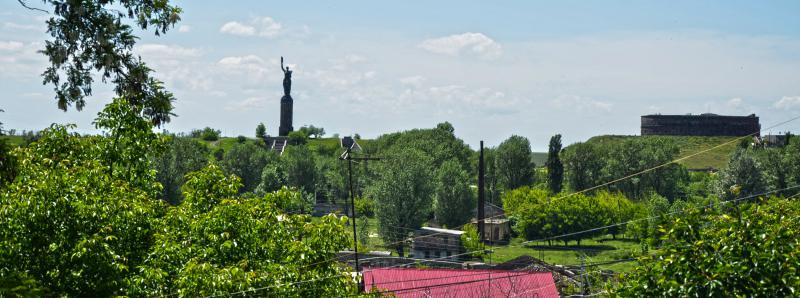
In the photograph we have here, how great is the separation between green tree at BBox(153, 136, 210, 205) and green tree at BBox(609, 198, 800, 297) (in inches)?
2533

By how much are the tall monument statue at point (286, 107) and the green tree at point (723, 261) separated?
116 meters

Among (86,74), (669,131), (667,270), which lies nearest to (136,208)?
(86,74)

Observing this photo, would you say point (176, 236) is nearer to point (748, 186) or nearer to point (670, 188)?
point (748, 186)

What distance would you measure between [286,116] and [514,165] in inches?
1690

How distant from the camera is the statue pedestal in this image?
13055 centimetres

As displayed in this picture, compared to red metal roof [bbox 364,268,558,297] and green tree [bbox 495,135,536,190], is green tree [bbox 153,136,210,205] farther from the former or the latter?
red metal roof [bbox 364,268,558,297]

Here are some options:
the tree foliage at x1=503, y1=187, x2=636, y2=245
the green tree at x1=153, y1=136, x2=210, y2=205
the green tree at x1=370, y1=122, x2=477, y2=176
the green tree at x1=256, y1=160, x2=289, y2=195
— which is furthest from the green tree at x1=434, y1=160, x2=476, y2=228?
the green tree at x1=256, y1=160, x2=289, y2=195

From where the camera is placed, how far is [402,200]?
236ft

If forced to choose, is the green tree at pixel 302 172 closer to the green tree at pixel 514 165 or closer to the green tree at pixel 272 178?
the green tree at pixel 272 178

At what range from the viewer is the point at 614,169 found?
103 m

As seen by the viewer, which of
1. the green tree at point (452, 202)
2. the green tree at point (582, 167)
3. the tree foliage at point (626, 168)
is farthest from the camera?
the green tree at point (582, 167)

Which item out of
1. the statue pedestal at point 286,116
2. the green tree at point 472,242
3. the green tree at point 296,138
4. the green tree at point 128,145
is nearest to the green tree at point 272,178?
the statue pedestal at point 286,116

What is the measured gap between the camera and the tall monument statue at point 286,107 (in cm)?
12757

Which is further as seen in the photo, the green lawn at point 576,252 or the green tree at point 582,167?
the green tree at point 582,167
